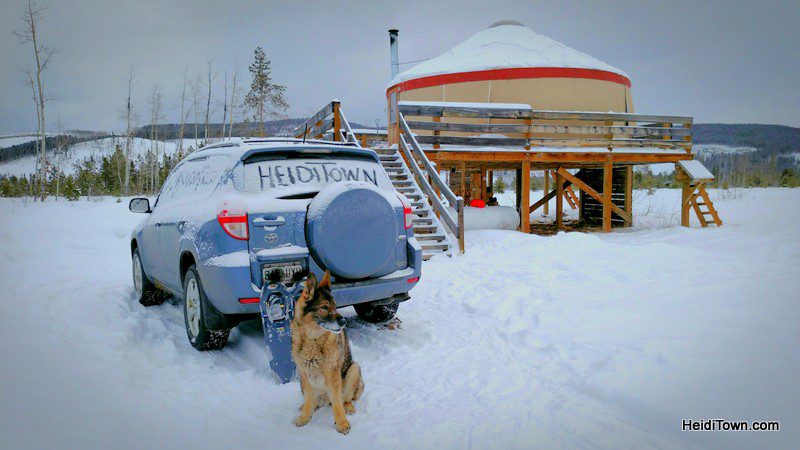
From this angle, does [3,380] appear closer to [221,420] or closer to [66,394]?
[66,394]

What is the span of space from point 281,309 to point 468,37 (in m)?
18.7

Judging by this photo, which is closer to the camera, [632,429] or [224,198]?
[632,429]

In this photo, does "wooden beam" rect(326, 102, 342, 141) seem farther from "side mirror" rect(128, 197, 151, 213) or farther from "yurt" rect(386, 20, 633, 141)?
"side mirror" rect(128, 197, 151, 213)

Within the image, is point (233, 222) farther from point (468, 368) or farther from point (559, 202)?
point (559, 202)

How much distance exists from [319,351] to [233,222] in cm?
129

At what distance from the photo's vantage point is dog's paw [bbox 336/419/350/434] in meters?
2.68

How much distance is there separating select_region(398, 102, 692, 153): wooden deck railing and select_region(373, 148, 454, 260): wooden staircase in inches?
37.3

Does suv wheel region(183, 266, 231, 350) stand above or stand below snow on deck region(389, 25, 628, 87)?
below

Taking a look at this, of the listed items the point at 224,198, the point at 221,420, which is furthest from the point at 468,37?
the point at 221,420

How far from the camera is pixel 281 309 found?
321 centimetres

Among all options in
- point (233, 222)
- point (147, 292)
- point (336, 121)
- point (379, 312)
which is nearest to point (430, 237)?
point (379, 312)

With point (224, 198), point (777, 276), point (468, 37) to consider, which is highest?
point (468, 37)

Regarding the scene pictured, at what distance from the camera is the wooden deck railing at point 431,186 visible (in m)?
8.64

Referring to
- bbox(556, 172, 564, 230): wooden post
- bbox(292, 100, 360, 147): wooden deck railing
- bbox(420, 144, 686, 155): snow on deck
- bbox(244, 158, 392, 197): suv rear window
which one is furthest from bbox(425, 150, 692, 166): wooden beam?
bbox(244, 158, 392, 197): suv rear window
